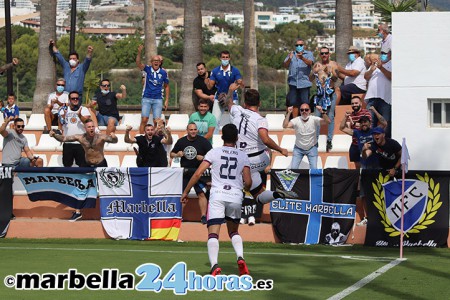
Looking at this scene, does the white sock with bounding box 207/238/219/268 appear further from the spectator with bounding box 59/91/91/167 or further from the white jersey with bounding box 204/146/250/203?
the spectator with bounding box 59/91/91/167

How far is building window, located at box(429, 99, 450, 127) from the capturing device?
20750 millimetres

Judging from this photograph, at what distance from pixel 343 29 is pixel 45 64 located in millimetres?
8829

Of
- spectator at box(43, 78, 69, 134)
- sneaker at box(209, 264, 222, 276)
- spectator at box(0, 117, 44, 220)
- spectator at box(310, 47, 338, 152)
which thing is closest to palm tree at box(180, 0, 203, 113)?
spectator at box(43, 78, 69, 134)

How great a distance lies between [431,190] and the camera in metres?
19.3

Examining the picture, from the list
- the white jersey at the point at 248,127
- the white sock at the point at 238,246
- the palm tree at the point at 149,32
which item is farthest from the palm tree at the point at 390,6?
the white sock at the point at 238,246

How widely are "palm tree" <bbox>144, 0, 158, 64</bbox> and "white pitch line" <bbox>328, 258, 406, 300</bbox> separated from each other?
2620 centimetres

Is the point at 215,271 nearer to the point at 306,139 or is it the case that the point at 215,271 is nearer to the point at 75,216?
the point at 306,139

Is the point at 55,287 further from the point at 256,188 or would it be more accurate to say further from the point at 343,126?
the point at 343,126

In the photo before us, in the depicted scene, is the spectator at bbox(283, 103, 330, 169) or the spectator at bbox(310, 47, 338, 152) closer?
the spectator at bbox(283, 103, 330, 169)

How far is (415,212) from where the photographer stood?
1925cm

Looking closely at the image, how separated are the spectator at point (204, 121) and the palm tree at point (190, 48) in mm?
8005

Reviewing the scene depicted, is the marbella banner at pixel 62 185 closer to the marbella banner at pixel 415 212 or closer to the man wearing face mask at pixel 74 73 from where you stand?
the marbella banner at pixel 415 212

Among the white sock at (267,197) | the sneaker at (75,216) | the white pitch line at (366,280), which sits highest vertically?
the white sock at (267,197)

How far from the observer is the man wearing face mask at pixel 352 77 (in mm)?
24938
